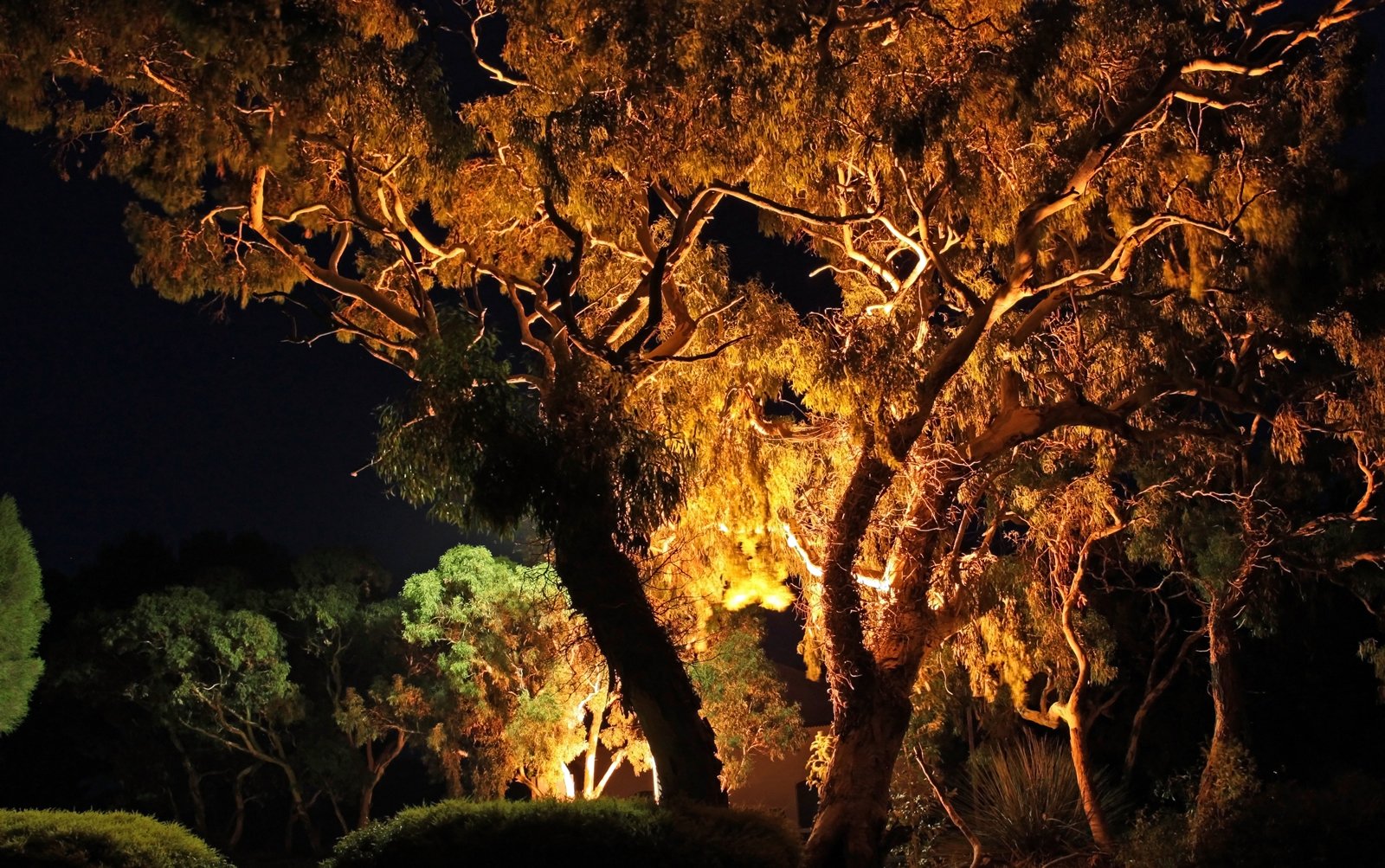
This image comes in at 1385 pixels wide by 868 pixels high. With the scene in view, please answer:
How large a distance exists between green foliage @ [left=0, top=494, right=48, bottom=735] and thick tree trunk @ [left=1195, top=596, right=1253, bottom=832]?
56.4 feet

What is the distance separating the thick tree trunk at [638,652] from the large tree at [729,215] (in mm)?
25

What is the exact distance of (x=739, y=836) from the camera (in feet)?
26.2

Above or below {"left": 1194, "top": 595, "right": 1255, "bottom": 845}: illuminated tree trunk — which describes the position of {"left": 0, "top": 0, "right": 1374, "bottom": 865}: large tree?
above

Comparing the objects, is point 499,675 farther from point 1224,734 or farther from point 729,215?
point 1224,734

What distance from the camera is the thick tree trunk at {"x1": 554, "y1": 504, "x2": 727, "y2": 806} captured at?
9.02m

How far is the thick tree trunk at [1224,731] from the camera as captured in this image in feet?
44.5

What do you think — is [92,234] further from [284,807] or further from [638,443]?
[638,443]

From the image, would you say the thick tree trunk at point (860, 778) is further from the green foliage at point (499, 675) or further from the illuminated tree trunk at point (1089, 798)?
the green foliage at point (499, 675)

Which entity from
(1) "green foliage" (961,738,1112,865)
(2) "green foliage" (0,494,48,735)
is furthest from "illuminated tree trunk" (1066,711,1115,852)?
(2) "green foliage" (0,494,48,735)

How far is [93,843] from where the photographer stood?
10.8 metres

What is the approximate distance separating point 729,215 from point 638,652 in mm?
5064

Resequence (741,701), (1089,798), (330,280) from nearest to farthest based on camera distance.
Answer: (330,280) → (1089,798) → (741,701)

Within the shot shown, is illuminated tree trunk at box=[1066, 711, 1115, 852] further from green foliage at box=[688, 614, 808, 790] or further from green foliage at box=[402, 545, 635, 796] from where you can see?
green foliage at box=[402, 545, 635, 796]

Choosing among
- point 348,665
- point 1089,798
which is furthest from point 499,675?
point 1089,798
